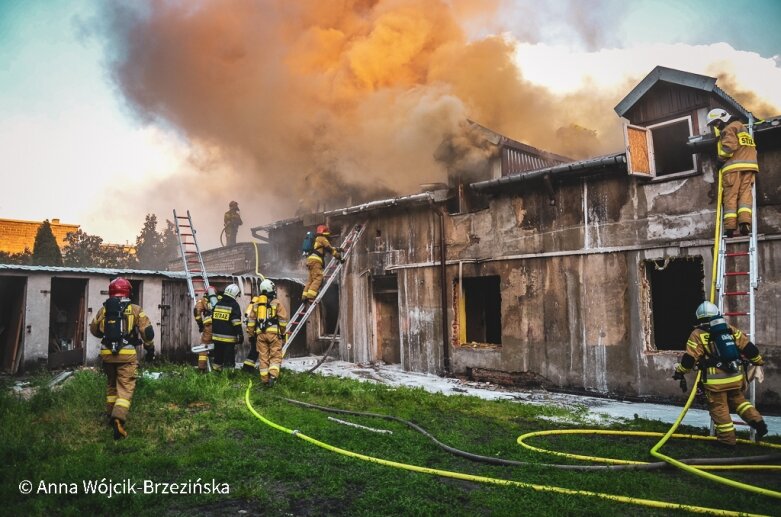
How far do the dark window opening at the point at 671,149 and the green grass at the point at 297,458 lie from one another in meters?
5.84

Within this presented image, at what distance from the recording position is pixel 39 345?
1075 centimetres

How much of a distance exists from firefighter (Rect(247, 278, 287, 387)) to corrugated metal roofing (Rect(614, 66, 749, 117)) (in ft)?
26.1

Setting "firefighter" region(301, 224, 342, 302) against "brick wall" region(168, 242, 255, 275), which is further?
"brick wall" region(168, 242, 255, 275)

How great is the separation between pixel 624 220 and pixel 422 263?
491 cm

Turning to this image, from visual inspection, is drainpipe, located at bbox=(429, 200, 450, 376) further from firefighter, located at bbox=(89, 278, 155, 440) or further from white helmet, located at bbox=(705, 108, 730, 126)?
firefighter, located at bbox=(89, 278, 155, 440)

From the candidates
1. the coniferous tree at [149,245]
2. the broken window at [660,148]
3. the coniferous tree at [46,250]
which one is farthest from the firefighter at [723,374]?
the coniferous tree at [149,245]

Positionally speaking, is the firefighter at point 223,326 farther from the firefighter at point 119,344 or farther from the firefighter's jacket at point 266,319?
the firefighter at point 119,344

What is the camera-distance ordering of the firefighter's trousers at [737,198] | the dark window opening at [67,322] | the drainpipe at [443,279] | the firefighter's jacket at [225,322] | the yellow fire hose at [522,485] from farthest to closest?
the drainpipe at [443,279]
the dark window opening at [67,322]
the firefighter's jacket at [225,322]
the firefighter's trousers at [737,198]
the yellow fire hose at [522,485]

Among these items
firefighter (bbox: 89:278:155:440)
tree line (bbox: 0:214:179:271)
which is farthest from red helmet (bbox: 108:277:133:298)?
tree line (bbox: 0:214:179:271)

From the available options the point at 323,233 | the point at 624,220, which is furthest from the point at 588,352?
the point at 323,233

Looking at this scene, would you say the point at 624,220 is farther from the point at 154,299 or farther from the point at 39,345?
the point at 39,345

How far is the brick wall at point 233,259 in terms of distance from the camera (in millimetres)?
18469

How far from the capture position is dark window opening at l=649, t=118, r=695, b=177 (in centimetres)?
969

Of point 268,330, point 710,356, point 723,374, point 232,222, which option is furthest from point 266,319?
point 232,222
